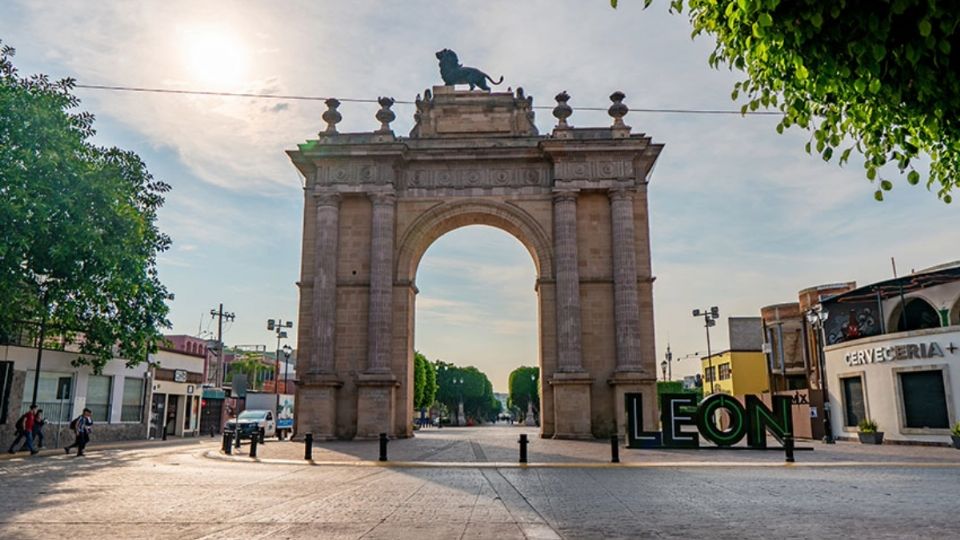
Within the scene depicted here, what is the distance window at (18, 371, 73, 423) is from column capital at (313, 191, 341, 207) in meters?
12.8

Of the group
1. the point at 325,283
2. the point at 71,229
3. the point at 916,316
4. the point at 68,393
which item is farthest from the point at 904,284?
the point at 68,393

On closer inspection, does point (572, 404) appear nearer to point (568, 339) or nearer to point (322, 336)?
point (568, 339)

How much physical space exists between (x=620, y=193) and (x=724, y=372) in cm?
3608

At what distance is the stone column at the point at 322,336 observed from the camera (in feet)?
85.7

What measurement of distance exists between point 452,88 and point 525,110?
3.39 metres

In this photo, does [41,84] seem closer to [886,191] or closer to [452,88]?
[452,88]

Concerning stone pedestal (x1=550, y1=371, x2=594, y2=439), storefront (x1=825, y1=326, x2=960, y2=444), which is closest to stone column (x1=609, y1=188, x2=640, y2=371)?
stone pedestal (x1=550, y1=371, x2=594, y2=439)

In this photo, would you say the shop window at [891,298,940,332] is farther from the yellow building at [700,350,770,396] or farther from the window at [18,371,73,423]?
the window at [18,371,73,423]

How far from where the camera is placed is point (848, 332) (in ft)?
99.1

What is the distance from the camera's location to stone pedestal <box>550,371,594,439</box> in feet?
84.5

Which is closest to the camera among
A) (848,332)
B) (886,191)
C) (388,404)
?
(886,191)

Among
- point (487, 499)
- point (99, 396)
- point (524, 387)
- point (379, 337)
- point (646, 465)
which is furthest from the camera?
point (524, 387)

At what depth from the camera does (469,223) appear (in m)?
29.9

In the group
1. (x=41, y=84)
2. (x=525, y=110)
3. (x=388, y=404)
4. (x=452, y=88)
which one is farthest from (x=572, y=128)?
(x=41, y=84)
